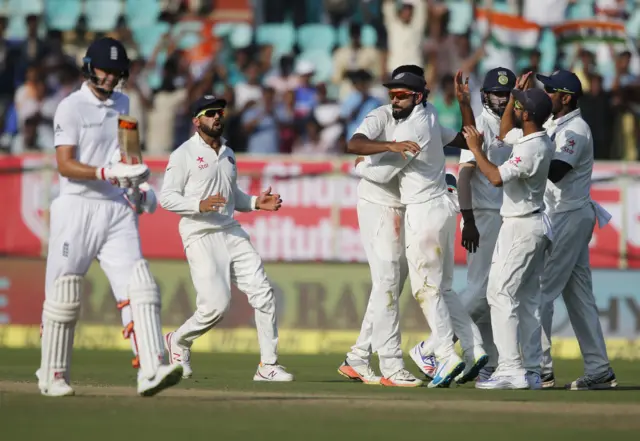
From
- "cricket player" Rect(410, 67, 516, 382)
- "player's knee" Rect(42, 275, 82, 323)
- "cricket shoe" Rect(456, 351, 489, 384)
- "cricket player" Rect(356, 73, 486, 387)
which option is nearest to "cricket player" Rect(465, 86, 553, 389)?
"cricket shoe" Rect(456, 351, 489, 384)

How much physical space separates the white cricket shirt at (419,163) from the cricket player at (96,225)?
2592 millimetres

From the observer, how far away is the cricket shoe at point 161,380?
8422 mm

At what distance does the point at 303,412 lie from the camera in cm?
842

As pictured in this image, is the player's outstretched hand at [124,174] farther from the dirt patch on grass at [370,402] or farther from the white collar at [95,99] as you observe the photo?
the dirt patch on grass at [370,402]

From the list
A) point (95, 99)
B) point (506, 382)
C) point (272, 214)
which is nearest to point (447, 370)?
point (506, 382)

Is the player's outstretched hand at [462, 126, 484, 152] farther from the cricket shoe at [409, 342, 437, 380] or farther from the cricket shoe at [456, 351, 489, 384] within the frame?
the cricket shoe at [409, 342, 437, 380]

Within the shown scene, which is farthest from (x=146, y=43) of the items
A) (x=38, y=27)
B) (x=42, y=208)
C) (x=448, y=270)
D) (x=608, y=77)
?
(x=448, y=270)

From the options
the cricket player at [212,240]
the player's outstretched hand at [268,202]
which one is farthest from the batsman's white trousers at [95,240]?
the cricket player at [212,240]

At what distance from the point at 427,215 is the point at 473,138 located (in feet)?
2.64

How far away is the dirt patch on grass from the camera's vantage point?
28.7 feet

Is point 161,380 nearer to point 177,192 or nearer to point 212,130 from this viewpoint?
point 177,192

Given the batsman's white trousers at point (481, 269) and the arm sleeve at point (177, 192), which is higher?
the arm sleeve at point (177, 192)

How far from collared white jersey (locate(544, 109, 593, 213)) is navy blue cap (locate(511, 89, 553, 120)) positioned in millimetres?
731

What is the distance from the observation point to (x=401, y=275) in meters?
11.1
